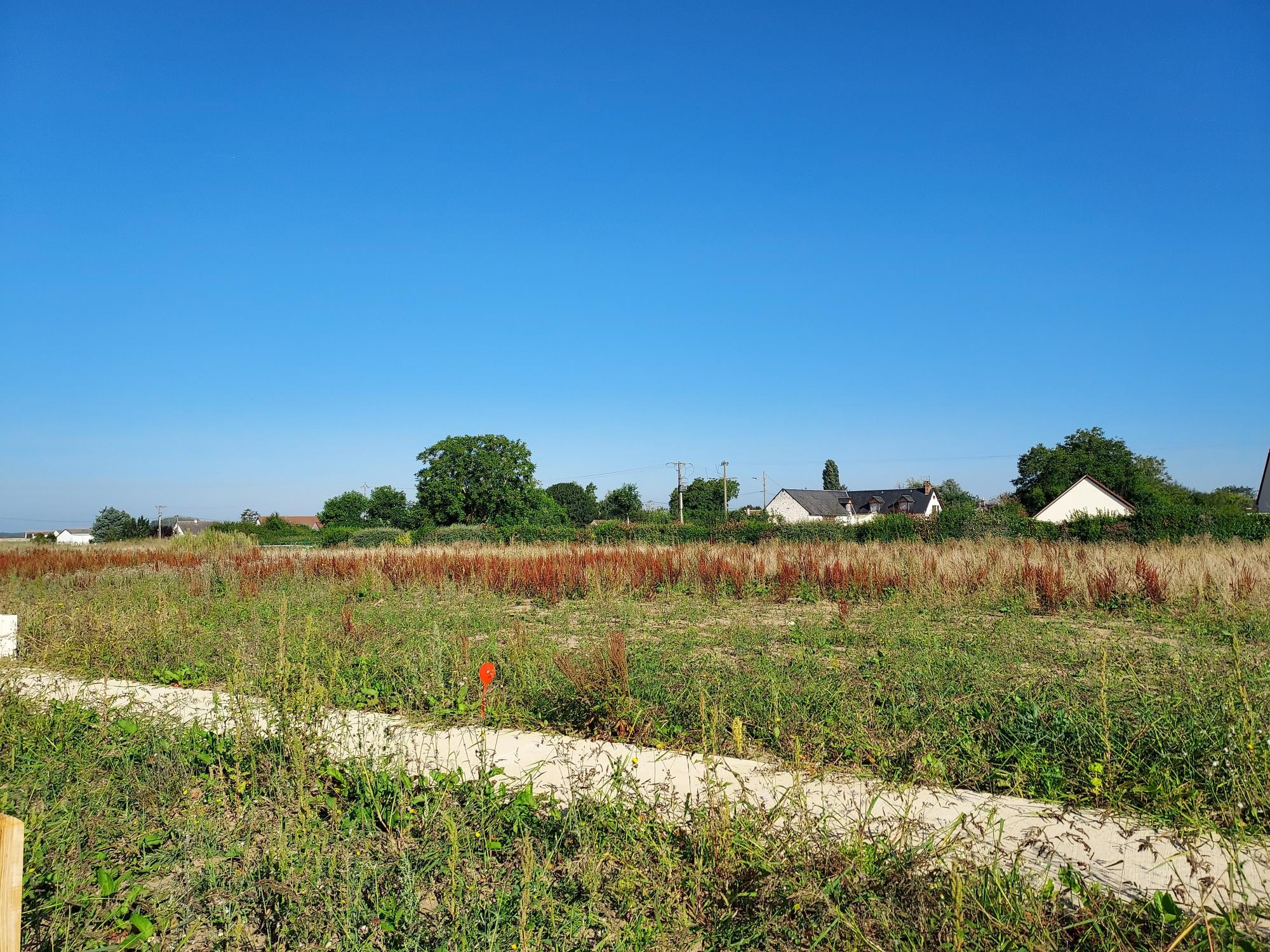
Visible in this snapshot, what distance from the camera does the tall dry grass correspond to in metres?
10.0

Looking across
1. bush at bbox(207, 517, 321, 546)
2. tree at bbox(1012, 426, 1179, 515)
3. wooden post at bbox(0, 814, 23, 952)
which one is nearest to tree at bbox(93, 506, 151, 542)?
bush at bbox(207, 517, 321, 546)

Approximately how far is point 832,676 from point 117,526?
55.6 metres

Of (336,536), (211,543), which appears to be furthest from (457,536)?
(336,536)

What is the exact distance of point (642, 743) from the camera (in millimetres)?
4695

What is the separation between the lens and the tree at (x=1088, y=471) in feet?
162

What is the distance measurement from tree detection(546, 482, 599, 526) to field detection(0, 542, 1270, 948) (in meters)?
68.5

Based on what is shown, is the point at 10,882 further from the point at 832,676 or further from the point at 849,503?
the point at 849,503

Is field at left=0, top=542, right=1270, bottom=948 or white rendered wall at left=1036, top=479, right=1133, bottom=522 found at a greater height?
white rendered wall at left=1036, top=479, right=1133, bottom=522

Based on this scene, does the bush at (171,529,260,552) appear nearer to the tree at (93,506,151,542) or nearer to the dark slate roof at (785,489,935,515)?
the tree at (93,506,151,542)

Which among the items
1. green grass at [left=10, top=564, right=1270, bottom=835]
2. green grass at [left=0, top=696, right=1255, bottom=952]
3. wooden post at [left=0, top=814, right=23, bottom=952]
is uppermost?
wooden post at [left=0, top=814, right=23, bottom=952]

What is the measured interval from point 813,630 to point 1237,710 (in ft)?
14.1

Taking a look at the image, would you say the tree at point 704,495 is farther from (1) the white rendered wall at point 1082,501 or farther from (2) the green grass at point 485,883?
(2) the green grass at point 485,883

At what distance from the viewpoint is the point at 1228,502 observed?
35.2 meters

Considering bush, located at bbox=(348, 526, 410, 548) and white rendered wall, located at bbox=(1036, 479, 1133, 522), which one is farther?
white rendered wall, located at bbox=(1036, 479, 1133, 522)
